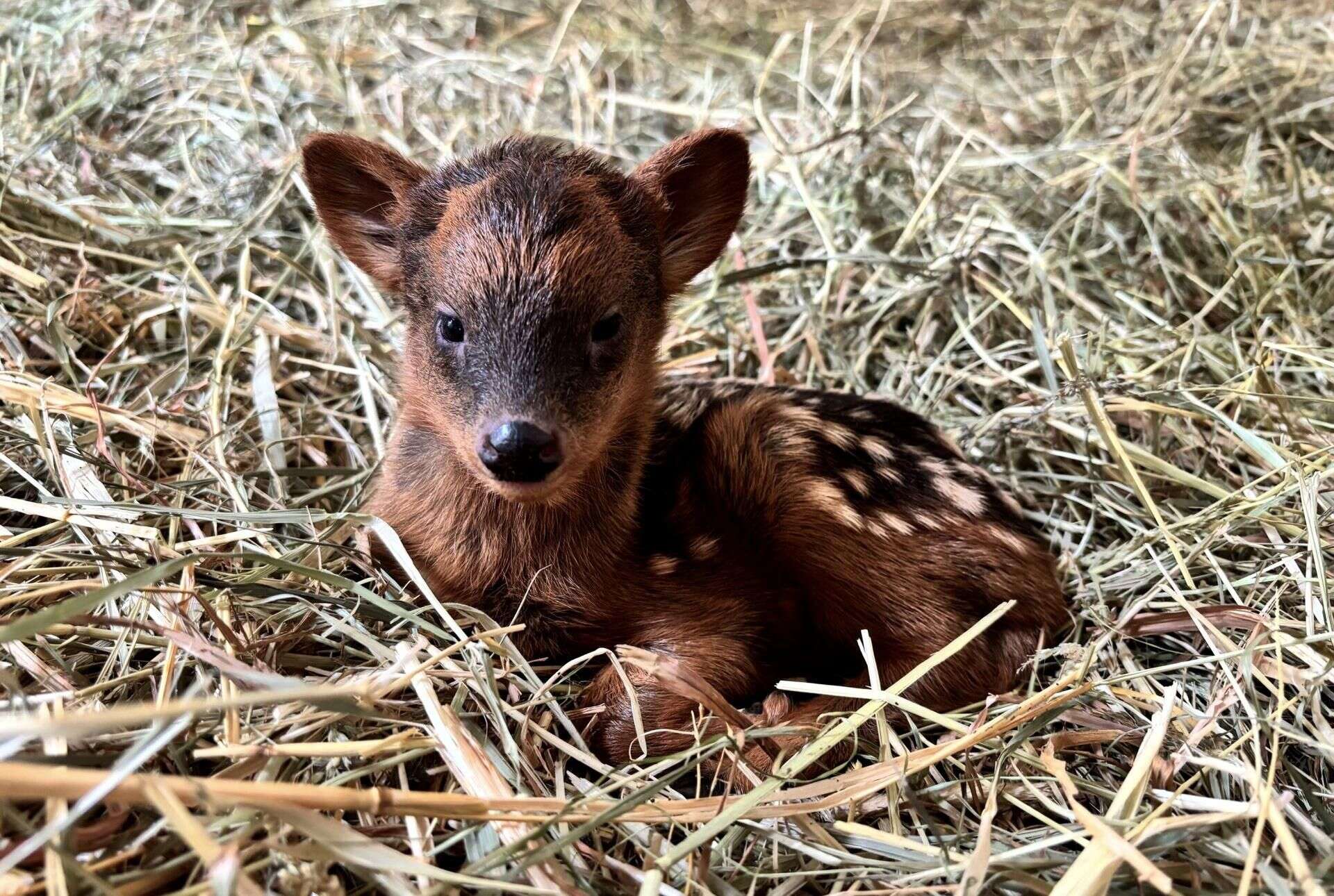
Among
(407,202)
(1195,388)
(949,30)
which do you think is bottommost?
(1195,388)

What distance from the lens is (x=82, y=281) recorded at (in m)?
3.50

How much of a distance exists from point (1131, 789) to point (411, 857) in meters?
1.44

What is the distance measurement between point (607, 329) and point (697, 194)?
664 mm

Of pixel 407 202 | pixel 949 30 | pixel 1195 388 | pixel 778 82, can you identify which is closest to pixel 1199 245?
pixel 1195 388

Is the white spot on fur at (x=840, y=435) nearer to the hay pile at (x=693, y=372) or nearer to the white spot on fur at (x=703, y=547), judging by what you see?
the white spot on fur at (x=703, y=547)

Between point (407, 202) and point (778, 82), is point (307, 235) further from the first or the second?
point (778, 82)

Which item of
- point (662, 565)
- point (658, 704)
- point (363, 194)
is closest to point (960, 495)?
point (662, 565)

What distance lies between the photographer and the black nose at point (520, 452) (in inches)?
86.0

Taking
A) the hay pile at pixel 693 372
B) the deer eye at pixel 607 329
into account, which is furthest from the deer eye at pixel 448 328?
the hay pile at pixel 693 372

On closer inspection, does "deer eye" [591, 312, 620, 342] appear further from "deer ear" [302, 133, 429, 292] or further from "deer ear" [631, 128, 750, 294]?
"deer ear" [302, 133, 429, 292]

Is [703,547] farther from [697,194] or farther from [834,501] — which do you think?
[697,194]

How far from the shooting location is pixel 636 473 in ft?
9.14

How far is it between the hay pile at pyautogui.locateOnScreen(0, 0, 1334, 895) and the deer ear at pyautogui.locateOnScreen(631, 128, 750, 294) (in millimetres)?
736

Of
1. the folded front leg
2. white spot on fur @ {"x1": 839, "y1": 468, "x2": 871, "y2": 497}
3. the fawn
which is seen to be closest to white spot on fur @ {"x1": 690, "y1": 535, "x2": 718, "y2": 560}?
the fawn
